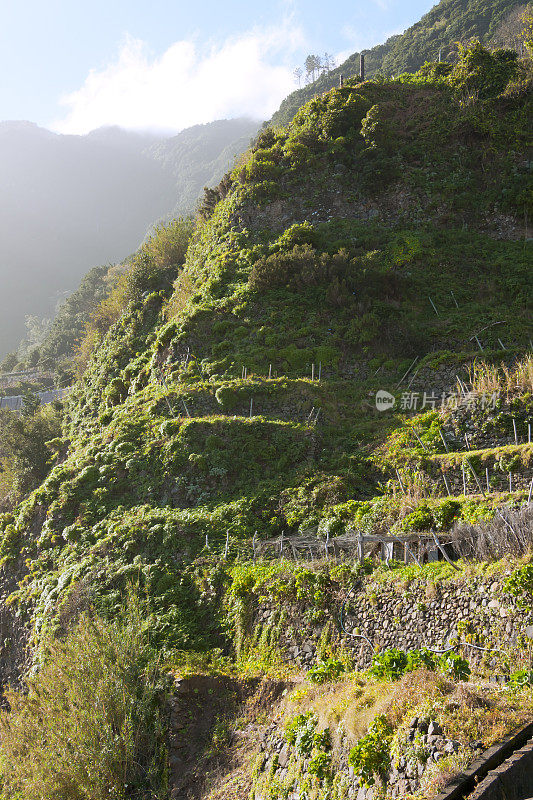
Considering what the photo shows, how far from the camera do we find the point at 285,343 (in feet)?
66.0

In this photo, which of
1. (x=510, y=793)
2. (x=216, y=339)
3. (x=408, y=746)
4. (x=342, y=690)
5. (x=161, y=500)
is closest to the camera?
(x=510, y=793)

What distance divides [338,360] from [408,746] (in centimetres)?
1442

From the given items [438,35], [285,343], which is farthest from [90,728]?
[438,35]

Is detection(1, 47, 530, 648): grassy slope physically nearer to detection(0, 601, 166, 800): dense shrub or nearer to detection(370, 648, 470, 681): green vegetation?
detection(0, 601, 166, 800): dense shrub

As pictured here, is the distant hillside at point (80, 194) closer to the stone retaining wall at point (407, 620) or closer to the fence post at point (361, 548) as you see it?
the fence post at point (361, 548)

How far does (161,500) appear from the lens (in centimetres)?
1529

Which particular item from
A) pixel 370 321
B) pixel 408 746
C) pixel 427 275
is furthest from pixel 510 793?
pixel 427 275

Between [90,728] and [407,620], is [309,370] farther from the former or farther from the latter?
[90,728]

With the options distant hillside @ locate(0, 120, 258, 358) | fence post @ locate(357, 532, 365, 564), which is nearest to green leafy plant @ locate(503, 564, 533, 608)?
fence post @ locate(357, 532, 365, 564)

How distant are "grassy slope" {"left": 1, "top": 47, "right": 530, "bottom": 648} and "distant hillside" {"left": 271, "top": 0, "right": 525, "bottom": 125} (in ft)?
78.2

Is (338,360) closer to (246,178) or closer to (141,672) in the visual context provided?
(141,672)

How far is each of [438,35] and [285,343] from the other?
49.7 m

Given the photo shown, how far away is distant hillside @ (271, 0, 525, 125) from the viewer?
4722 cm

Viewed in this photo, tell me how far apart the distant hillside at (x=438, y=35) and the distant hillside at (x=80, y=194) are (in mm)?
39994
